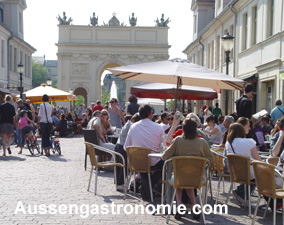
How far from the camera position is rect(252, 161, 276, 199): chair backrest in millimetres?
5918

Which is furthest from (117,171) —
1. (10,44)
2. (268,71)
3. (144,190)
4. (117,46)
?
(117,46)

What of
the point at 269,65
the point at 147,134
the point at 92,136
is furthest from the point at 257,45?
the point at 147,134

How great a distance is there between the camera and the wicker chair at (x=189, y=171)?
6.34 m

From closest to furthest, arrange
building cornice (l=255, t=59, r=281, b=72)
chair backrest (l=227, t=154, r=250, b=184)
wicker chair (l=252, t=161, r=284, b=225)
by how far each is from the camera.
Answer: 1. wicker chair (l=252, t=161, r=284, b=225)
2. chair backrest (l=227, t=154, r=250, b=184)
3. building cornice (l=255, t=59, r=281, b=72)

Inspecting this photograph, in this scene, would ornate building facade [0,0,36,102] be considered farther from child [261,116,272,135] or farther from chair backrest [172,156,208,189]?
chair backrest [172,156,208,189]

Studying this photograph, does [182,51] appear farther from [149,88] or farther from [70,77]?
[149,88]

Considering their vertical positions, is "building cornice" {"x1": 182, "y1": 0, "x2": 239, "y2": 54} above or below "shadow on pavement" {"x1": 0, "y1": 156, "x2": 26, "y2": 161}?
above

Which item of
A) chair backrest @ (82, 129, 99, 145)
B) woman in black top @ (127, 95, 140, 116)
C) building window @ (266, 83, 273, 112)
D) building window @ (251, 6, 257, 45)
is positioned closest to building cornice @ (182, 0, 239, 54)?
building window @ (251, 6, 257, 45)

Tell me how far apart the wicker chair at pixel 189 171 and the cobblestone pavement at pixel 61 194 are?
1.81ft

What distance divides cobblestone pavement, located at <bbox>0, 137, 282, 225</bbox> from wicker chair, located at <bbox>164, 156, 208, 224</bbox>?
0.55 m

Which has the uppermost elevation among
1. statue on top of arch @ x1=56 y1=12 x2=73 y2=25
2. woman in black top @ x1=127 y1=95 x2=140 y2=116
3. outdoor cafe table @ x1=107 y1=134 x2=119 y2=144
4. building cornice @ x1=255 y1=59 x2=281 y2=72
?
statue on top of arch @ x1=56 y1=12 x2=73 y2=25

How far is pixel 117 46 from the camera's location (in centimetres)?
5691

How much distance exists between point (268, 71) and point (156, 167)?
12852mm

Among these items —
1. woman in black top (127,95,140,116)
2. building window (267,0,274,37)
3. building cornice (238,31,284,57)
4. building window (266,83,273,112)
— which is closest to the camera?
woman in black top (127,95,140,116)
